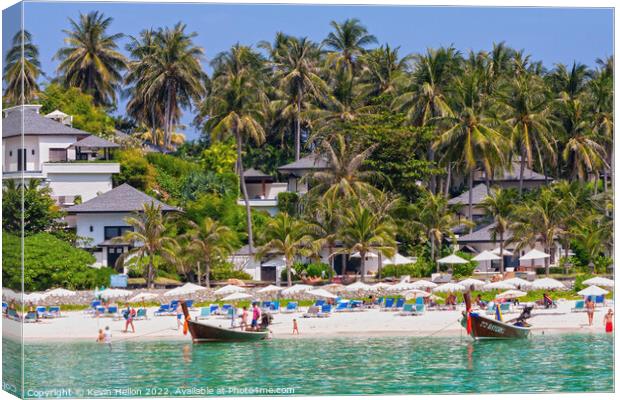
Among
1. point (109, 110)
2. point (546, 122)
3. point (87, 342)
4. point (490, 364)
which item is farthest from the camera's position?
point (109, 110)

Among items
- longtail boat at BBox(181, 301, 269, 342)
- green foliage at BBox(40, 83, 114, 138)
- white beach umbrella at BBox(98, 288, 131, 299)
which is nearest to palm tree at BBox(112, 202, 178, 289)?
white beach umbrella at BBox(98, 288, 131, 299)

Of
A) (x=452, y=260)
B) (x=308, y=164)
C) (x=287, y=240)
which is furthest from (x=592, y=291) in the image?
(x=308, y=164)

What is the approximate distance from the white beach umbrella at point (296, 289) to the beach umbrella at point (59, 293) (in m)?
7.13

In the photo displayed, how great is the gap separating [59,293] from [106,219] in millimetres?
7944

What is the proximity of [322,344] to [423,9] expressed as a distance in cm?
1075

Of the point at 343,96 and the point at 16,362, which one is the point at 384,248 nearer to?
the point at 343,96

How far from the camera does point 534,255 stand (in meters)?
46.1

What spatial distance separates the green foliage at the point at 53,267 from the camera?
3184cm

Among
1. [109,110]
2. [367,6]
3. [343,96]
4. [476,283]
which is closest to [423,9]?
[367,6]

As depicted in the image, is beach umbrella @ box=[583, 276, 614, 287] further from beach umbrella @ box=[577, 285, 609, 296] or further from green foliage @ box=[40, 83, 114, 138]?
green foliage @ box=[40, 83, 114, 138]

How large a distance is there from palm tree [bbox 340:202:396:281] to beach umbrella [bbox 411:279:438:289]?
6.65 ft

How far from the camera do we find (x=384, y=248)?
47.4 m

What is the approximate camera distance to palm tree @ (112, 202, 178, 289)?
4562cm

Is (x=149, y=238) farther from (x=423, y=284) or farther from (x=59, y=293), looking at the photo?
(x=423, y=284)
